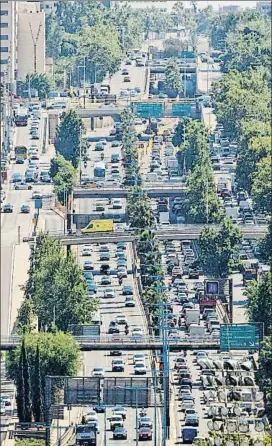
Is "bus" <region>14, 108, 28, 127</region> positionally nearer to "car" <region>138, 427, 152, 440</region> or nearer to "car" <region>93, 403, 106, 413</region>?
"car" <region>93, 403, 106, 413</region>

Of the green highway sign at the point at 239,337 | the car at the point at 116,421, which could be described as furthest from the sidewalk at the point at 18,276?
the car at the point at 116,421

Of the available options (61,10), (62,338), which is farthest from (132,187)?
(61,10)

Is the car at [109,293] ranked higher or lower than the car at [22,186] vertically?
lower

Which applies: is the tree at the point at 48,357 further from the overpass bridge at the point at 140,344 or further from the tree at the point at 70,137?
the tree at the point at 70,137

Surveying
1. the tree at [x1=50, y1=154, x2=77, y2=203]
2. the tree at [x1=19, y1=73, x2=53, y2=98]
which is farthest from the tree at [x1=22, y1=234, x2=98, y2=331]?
the tree at [x1=19, y1=73, x2=53, y2=98]

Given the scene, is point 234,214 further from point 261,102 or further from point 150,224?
point 261,102
